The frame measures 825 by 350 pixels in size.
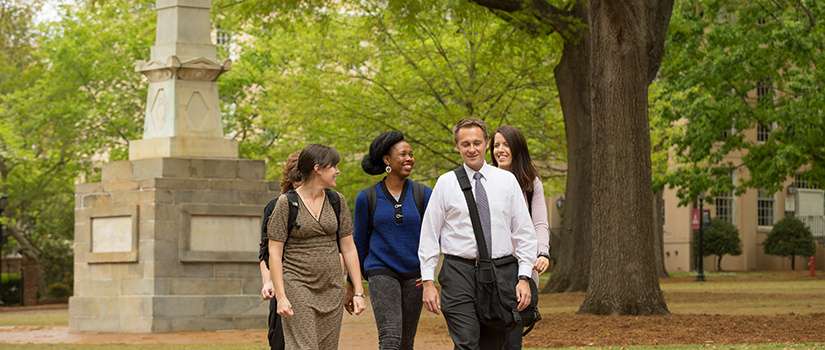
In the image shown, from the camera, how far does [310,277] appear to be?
21.7 feet

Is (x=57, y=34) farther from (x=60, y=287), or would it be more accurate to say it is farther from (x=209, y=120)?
(x=209, y=120)

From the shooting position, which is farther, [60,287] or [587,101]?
[60,287]

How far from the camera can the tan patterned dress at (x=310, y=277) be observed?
6.57 m

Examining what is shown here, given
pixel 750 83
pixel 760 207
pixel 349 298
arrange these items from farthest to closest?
pixel 760 207 < pixel 750 83 < pixel 349 298

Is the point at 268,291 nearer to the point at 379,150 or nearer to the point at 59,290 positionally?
Result: the point at 379,150

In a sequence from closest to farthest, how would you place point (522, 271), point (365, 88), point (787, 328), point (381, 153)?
point (522, 271)
point (381, 153)
point (787, 328)
point (365, 88)

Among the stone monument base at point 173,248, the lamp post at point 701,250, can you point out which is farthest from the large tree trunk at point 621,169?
the lamp post at point 701,250

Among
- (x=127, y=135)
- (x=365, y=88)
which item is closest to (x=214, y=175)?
(x=365, y=88)

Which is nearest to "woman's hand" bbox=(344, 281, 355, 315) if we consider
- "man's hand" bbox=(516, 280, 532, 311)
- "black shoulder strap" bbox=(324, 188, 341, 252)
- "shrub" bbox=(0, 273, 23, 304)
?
"black shoulder strap" bbox=(324, 188, 341, 252)

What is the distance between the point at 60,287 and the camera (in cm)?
3816

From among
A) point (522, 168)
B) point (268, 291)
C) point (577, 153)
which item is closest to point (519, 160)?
point (522, 168)

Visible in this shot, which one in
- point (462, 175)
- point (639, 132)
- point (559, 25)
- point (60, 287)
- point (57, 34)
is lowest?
point (60, 287)

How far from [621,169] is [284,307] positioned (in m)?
9.54

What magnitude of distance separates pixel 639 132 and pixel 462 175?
31.8ft
